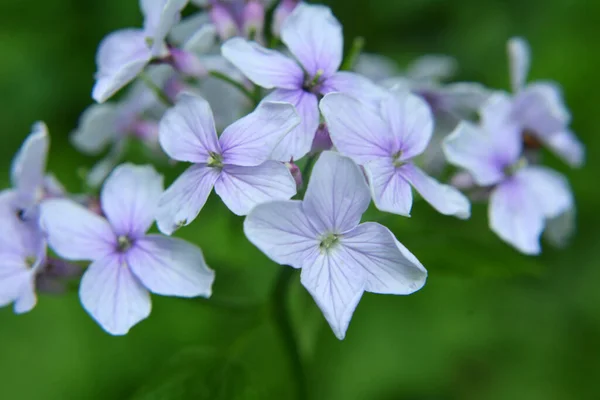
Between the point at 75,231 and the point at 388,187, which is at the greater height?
the point at 388,187

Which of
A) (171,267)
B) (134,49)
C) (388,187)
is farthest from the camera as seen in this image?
(134,49)

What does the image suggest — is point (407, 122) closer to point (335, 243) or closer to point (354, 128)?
point (354, 128)

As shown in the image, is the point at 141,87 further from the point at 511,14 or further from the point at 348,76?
the point at 511,14

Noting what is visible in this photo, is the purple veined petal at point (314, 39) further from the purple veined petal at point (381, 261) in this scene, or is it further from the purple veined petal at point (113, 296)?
the purple veined petal at point (113, 296)

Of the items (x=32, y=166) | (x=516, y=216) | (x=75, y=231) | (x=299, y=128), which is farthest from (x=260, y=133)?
(x=516, y=216)

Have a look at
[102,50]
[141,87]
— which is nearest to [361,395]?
[141,87]

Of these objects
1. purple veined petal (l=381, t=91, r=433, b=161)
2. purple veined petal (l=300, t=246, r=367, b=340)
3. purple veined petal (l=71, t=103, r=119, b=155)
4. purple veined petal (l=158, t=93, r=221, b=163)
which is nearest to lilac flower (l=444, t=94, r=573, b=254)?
purple veined petal (l=381, t=91, r=433, b=161)

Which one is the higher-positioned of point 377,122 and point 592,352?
point 377,122

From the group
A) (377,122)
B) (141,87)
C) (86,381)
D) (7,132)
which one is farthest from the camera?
(7,132)
